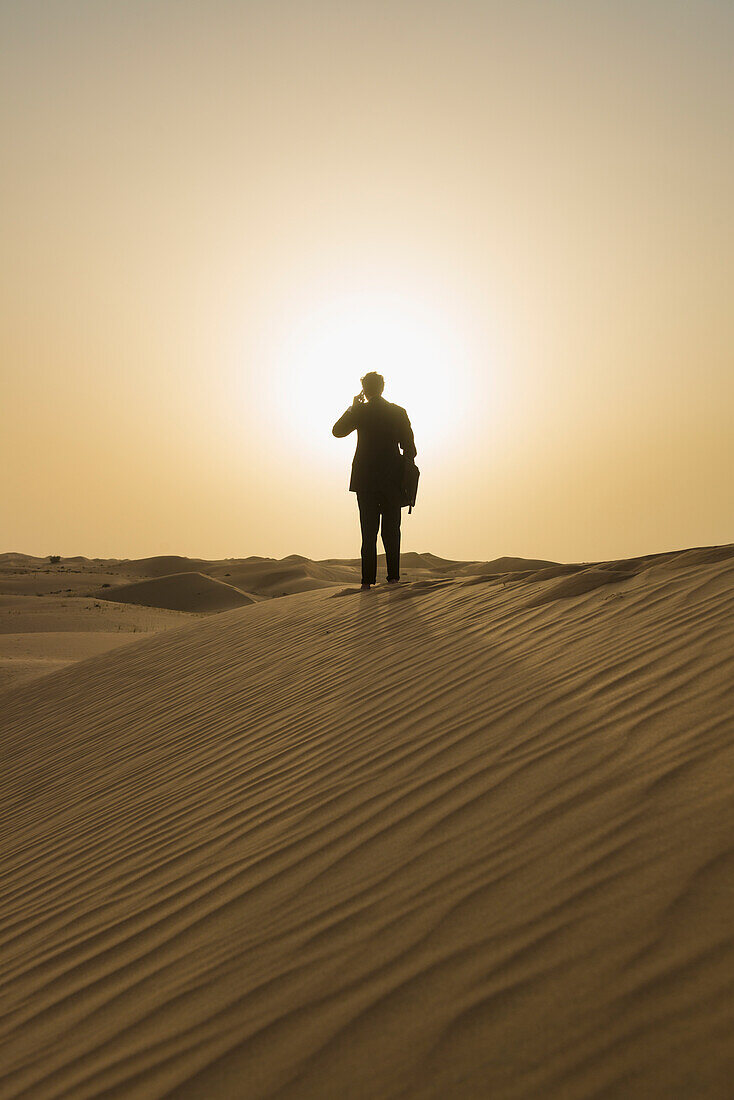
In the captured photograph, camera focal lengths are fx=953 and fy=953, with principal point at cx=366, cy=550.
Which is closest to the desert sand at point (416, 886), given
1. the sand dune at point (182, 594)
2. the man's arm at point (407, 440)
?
the man's arm at point (407, 440)

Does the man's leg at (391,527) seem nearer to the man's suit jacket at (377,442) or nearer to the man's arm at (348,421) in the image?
the man's suit jacket at (377,442)

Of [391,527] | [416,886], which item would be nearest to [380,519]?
[391,527]

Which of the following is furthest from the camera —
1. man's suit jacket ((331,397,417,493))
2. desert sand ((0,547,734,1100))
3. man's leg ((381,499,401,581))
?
man's leg ((381,499,401,581))

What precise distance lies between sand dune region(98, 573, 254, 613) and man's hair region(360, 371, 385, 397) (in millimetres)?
14754

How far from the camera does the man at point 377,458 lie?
929 cm

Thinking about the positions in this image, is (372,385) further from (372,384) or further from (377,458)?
(377,458)

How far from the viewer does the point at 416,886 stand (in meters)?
2.63

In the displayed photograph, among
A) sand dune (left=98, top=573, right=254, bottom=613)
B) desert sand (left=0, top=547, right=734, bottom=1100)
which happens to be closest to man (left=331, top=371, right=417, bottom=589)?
desert sand (left=0, top=547, right=734, bottom=1100)

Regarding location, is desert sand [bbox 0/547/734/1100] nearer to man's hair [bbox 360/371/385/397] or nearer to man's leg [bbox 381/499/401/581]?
man's leg [bbox 381/499/401/581]

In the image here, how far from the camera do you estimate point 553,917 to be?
225cm

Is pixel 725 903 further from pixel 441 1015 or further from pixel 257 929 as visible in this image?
pixel 257 929

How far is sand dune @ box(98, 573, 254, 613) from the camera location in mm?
24156

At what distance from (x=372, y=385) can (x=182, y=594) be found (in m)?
16.6

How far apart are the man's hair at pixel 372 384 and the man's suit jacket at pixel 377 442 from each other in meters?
0.07
